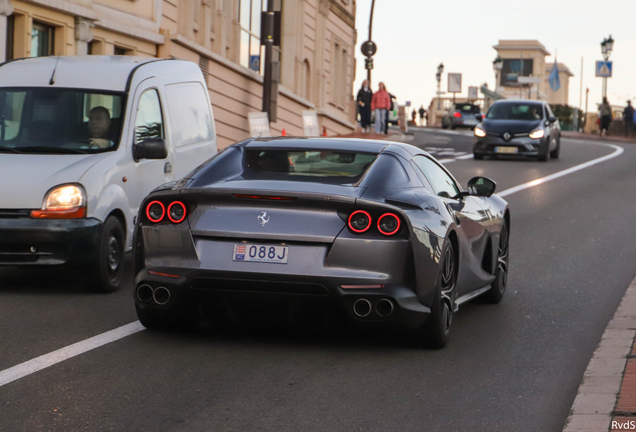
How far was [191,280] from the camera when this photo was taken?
6270 mm

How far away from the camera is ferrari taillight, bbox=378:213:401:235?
6.22 metres

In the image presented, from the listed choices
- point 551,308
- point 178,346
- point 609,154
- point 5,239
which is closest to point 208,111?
point 5,239

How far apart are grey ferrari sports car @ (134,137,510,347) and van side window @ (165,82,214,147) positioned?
3572 mm

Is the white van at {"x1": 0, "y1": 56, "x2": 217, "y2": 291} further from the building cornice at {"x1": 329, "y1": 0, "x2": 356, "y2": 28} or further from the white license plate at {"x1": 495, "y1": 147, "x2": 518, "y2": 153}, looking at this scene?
the building cornice at {"x1": 329, "y1": 0, "x2": 356, "y2": 28}

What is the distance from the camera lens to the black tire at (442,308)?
6539 mm

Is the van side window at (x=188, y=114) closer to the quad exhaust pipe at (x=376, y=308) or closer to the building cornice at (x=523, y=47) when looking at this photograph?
the quad exhaust pipe at (x=376, y=308)

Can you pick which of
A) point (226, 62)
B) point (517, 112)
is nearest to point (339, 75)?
point (226, 62)

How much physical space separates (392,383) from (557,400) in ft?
2.77

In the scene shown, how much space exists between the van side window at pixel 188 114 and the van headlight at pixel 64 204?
200 cm

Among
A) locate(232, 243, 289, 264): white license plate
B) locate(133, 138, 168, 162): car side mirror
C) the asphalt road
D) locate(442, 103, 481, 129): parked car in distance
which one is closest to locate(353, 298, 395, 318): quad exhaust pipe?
the asphalt road

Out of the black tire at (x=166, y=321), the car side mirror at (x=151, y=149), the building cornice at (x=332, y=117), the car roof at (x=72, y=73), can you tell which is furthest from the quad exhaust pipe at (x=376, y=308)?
the building cornice at (x=332, y=117)

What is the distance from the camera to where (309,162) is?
272 inches

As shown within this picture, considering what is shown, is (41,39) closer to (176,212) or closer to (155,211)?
(155,211)

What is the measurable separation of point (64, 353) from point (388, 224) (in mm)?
1976
